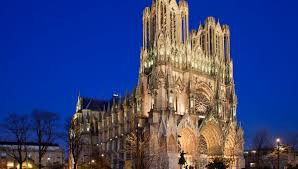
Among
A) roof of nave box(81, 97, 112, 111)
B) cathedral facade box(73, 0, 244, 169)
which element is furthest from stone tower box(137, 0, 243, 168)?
roof of nave box(81, 97, 112, 111)

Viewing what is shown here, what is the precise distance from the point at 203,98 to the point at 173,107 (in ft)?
37.6

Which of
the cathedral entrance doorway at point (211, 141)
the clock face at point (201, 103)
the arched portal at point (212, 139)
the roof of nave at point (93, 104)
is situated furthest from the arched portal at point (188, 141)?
the roof of nave at point (93, 104)

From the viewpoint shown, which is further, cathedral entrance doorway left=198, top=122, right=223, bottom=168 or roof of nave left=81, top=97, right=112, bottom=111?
roof of nave left=81, top=97, right=112, bottom=111

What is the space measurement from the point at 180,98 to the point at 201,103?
6.86 meters

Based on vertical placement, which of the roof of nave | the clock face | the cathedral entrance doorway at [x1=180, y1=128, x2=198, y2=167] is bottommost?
the cathedral entrance doorway at [x1=180, y1=128, x2=198, y2=167]

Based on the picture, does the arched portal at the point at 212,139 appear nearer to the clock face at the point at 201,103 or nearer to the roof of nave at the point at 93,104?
the clock face at the point at 201,103

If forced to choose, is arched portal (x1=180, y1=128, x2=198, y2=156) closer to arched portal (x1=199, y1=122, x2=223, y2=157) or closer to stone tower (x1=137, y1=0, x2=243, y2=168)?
stone tower (x1=137, y1=0, x2=243, y2=168)

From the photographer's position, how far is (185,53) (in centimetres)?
7869

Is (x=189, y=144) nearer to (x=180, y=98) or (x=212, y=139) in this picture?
(x=212, y=139)

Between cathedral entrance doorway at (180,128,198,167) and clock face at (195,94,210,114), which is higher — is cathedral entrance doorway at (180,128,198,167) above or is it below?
below

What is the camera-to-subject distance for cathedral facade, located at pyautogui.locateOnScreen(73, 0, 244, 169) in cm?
7138

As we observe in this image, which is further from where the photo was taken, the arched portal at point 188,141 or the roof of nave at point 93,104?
the roof of nave at point 93,104

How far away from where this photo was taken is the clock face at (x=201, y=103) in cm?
8000

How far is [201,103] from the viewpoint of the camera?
267 ft
